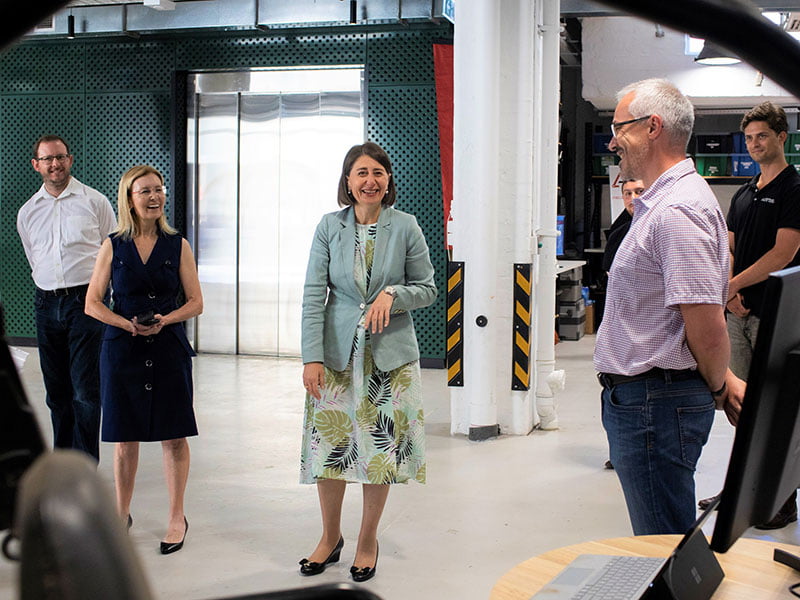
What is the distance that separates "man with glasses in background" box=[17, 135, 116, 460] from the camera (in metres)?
4.39

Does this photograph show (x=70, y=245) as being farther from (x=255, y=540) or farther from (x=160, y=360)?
(x=255, y=540)

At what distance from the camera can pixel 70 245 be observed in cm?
444

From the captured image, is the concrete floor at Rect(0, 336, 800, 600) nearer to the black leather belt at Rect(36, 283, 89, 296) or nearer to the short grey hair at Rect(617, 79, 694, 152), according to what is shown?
the black leather belt at Rect(36, 283, 89, 296)

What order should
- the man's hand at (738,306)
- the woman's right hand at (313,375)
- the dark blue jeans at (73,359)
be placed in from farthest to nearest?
the dark blue jeans at (73,359) → the man's hand at (738,306) → the woman's right hand at (313,375)

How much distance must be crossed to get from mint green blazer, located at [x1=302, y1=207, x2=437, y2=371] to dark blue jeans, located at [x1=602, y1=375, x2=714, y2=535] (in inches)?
52.9

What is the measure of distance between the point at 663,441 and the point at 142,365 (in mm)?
2211

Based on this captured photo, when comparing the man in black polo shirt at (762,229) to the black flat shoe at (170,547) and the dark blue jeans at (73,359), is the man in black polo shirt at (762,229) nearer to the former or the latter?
the black flat shoe at (170,547)

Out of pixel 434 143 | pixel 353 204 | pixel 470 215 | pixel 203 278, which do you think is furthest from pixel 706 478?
pixel 203 278

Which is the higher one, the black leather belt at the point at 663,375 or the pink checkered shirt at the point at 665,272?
the pink checkered shirt at the point at 665,272

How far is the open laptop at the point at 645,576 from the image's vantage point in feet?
4.39

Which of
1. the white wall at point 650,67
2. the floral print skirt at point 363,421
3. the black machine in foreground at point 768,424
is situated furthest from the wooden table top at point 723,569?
the white wall at point 650,67

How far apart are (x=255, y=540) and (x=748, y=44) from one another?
394cm

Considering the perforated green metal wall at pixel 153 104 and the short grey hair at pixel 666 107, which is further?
the perforated green metal wall at pixel 153 104

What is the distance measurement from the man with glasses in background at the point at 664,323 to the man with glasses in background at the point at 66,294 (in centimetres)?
285
